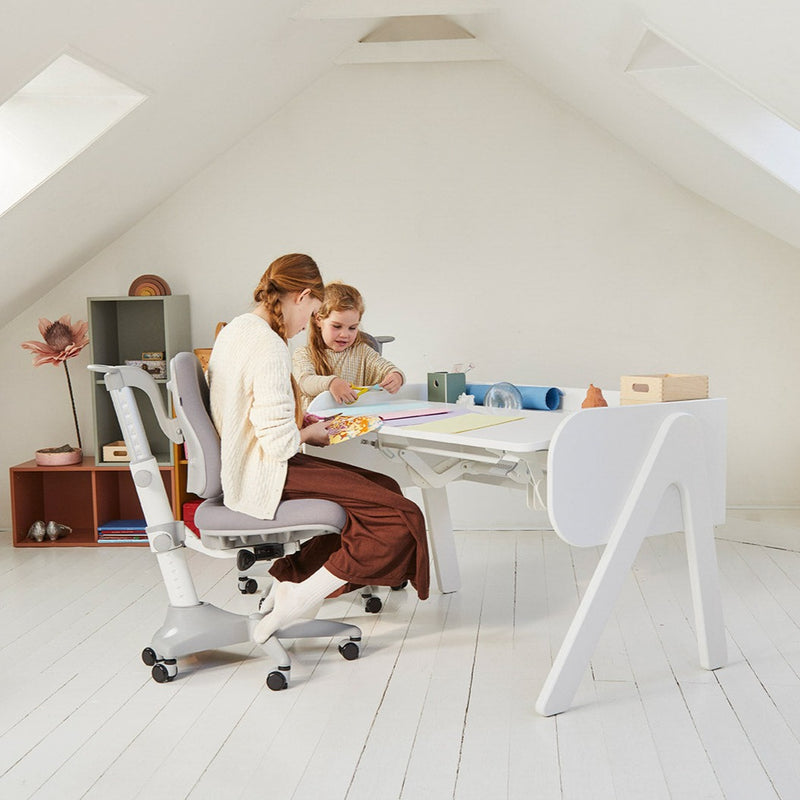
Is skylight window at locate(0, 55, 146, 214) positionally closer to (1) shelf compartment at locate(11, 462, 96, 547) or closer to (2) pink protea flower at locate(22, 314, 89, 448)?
(2) pink protea flower at locate(22, 314, 89, 448)

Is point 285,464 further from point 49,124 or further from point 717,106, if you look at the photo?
point 717,106

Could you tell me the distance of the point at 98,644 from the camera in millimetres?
2869

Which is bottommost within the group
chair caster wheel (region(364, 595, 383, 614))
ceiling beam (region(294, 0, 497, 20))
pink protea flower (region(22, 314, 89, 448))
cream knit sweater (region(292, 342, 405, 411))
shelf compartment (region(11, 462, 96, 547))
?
chair caster wheel (region(364, 595, 383, 614))

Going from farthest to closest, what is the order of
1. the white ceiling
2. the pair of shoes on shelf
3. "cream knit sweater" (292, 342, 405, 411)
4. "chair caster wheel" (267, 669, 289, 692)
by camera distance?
the pair of shoes on shelf < "cream knit sweater" (292, 342, 405, 411) < "chair caster wheel" (267, 669, 289, 692) < the white ceiling

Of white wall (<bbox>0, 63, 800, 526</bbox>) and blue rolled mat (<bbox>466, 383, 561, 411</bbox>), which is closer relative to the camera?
blue rolled mat (<bbox>466, 383, 561, 411</bbox>)

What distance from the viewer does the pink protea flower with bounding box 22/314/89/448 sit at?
13.5 ft

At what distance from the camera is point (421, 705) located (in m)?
2.37

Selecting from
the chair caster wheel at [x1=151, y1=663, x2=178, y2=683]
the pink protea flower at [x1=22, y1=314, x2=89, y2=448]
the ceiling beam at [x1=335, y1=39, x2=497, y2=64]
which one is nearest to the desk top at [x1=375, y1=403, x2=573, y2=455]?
the chair caster wheel at [x1=151, y1=663, x2=178, y2=683]

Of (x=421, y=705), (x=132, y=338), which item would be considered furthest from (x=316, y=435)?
(x=132, y=338)

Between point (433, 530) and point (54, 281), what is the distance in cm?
224

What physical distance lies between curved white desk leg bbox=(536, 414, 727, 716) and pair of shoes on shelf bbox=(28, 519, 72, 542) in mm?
2651

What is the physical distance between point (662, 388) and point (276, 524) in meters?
1.06

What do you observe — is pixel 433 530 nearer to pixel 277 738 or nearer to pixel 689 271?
pixel 277 738

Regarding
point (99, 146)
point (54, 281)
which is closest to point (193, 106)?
point (99, 146)
